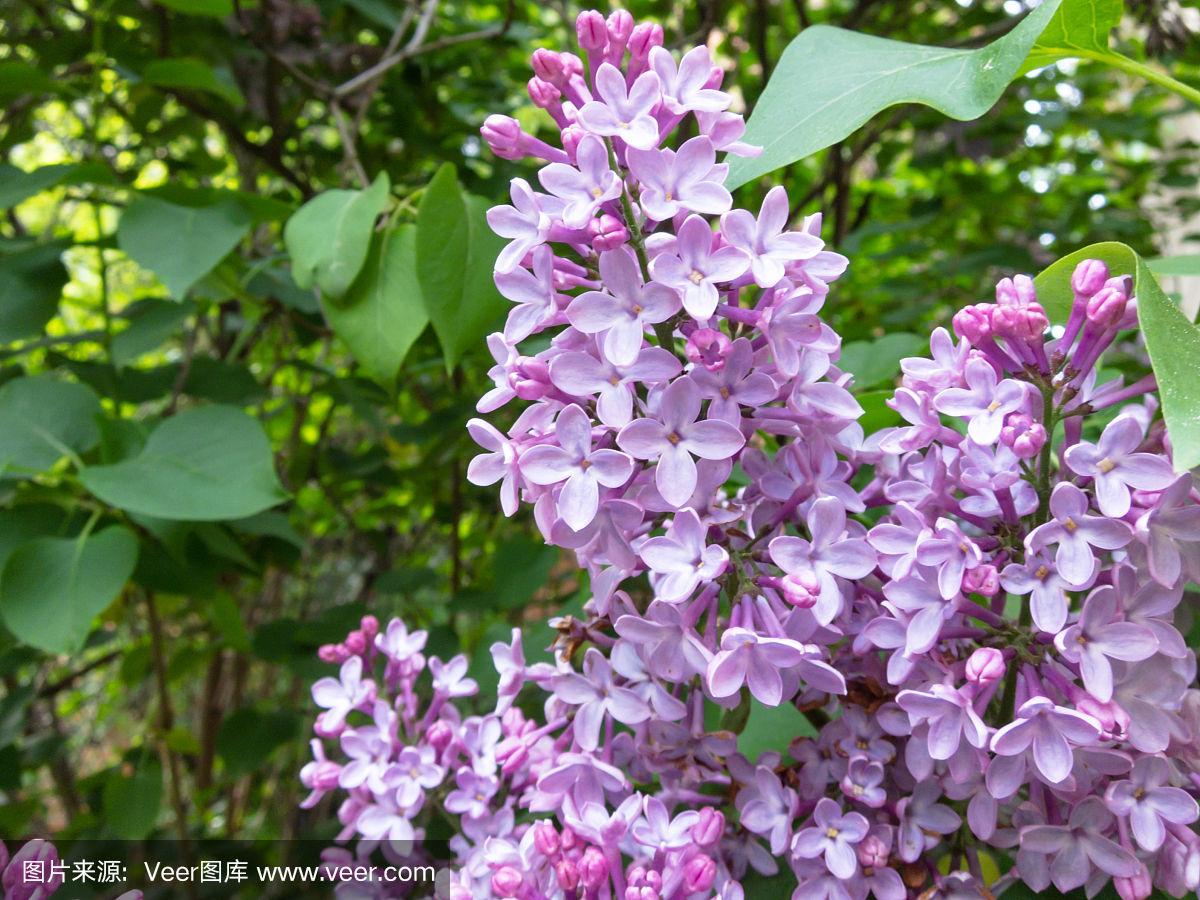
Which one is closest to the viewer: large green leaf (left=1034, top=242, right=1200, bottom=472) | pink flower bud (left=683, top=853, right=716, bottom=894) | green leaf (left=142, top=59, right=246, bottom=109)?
large green leaf (left=1034, top=242, right=1200, bottom=472)

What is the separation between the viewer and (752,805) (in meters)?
0.47

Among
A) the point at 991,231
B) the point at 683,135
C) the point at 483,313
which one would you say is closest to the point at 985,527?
the point at 483,313

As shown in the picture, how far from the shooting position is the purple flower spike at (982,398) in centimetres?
41

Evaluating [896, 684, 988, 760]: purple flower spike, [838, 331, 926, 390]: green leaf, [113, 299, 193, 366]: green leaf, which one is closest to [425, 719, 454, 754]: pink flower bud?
[896, 684, 988, 760]: purple flower spike

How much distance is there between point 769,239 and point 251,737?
41.5 inches

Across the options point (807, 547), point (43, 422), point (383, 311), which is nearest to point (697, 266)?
point (807, 547)

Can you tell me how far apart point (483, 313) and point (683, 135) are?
0.39 metres

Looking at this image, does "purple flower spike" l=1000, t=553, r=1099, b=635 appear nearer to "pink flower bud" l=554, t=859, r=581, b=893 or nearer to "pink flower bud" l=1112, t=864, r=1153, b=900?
"pink flower bud" l=1112, t=864, r=1153, b=900

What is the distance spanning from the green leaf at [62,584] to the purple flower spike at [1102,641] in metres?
0.64

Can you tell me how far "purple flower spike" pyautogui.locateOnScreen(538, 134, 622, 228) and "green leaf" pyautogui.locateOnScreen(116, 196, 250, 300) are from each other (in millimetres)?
432

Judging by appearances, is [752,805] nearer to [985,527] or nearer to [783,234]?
[985,527]

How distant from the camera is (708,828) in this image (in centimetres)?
45

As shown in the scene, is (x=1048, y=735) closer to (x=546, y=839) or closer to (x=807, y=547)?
(x=807, y=547)

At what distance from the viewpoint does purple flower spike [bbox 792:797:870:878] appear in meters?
0.44
